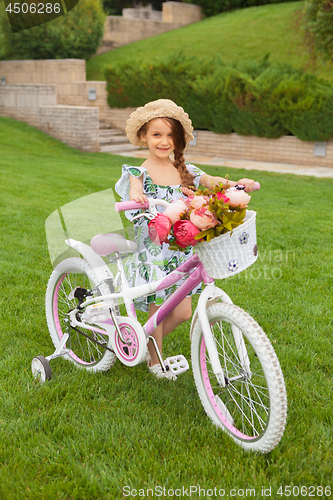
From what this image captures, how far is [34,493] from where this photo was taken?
228 cm

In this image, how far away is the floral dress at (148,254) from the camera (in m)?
2.98

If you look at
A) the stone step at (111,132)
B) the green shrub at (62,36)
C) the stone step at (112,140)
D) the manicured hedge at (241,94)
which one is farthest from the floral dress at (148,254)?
the green shrub at (62,36)

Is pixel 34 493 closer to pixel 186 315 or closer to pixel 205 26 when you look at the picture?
pixel 186 315

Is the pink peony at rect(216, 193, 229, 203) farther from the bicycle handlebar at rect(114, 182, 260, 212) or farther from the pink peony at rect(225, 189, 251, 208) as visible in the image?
the bicycle handlebar at rect(114, 182, 260, 212)

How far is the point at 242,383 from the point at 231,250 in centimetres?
88

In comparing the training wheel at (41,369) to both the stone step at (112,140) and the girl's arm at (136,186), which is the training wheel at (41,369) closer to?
the girl's arm at (136,186)

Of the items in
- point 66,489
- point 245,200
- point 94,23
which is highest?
point 94,23

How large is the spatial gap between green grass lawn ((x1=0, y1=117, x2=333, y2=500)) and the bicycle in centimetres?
13

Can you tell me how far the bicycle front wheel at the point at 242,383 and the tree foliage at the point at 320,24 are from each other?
12.4m

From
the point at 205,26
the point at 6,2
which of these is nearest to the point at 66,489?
the point at 6,2

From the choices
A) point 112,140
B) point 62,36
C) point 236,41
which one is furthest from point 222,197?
point 236,41

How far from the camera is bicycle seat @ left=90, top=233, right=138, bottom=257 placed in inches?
115

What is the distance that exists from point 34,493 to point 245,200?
163 centimetres

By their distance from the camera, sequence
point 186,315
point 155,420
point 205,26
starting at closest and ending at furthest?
point 155,420 → point 186,315 → point 205,26
